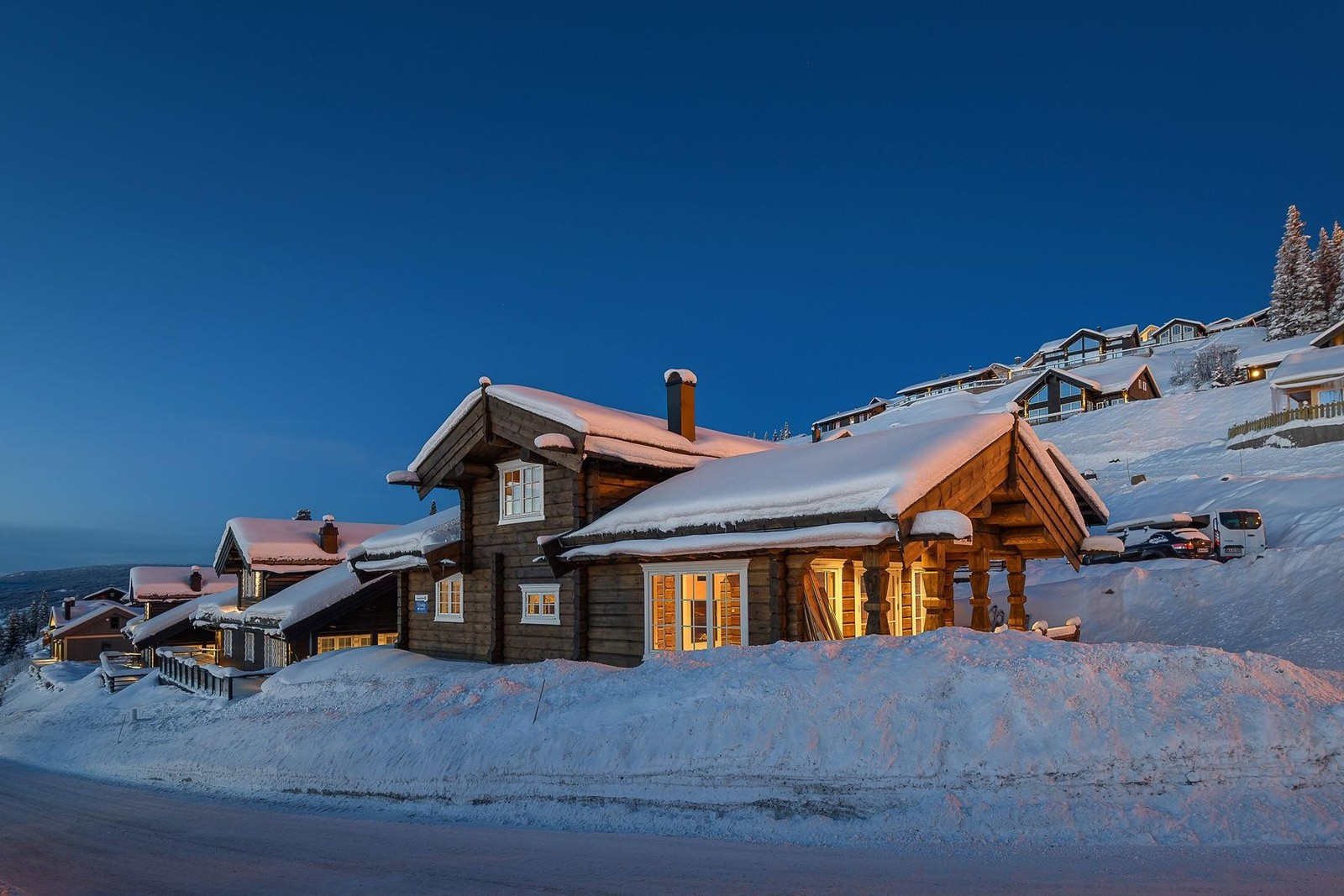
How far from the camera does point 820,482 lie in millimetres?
13469

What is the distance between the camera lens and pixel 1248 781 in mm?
7168

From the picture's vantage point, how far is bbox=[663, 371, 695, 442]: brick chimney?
20484mm

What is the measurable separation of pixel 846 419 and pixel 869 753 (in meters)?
103

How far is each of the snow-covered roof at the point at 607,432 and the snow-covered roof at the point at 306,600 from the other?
9.85 m

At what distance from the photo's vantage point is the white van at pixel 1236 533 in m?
25.3

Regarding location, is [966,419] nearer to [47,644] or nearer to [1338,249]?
[47,644]

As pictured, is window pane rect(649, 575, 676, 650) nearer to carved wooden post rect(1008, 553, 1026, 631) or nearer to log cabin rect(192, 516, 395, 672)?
carved wooden post rect(1008, 553, 1026, 631)

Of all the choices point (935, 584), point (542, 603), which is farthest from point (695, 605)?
point (935, 584)

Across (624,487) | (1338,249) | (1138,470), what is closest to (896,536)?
(624,487)

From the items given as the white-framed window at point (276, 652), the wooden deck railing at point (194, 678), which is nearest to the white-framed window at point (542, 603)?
the wooden deck railing at point (194, 678)

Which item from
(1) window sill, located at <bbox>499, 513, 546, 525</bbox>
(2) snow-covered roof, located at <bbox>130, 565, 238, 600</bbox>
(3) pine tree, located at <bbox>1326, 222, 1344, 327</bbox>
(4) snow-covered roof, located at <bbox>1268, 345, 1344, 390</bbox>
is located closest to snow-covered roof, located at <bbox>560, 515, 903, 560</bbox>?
(1) window sill, located at <bbox>499, 513, 546, 525</bbox>

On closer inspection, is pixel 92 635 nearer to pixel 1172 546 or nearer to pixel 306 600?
pixel 306 600

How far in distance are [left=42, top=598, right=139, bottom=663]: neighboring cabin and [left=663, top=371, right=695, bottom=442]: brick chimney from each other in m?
60.2

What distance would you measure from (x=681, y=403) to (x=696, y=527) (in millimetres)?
6472
